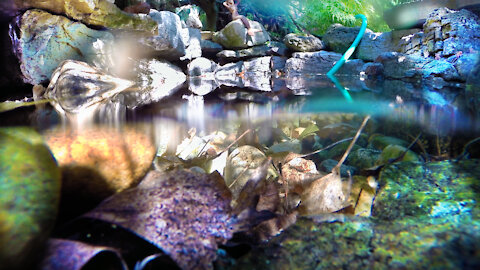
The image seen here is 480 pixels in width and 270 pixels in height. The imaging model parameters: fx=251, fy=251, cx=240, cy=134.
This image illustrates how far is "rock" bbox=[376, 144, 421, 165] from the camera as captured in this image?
852 mm

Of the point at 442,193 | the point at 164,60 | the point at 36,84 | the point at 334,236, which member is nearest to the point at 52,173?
the point at 334,236

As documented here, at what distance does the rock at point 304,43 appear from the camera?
31.5 feet

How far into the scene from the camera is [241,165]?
957mm

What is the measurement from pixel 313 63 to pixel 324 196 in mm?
9557

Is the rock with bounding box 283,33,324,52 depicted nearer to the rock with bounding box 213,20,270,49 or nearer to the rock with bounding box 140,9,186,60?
the rock with bounding box 213,20,270,49

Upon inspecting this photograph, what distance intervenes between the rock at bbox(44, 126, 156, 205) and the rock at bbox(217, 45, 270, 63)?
31.7 feet

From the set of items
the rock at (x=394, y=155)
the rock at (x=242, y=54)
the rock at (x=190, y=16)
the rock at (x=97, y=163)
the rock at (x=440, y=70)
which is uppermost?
the rock at (x=190, y=16)

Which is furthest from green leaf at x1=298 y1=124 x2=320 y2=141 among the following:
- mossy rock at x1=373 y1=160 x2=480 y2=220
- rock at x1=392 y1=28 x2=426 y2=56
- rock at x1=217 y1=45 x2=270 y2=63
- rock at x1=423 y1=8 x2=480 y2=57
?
rock at x1=217 y1=45 x2=270 y2=63

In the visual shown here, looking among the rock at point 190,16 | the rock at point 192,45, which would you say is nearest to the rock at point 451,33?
the rock at point 192,45

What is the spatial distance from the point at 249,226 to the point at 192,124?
1.19 meters

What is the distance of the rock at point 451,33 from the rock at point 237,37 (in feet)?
18.2

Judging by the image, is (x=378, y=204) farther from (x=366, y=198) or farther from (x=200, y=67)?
(x=200, y=67)

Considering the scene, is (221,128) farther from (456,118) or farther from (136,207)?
(456,118)

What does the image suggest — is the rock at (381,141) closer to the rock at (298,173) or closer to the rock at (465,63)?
the rock at (298,173)
